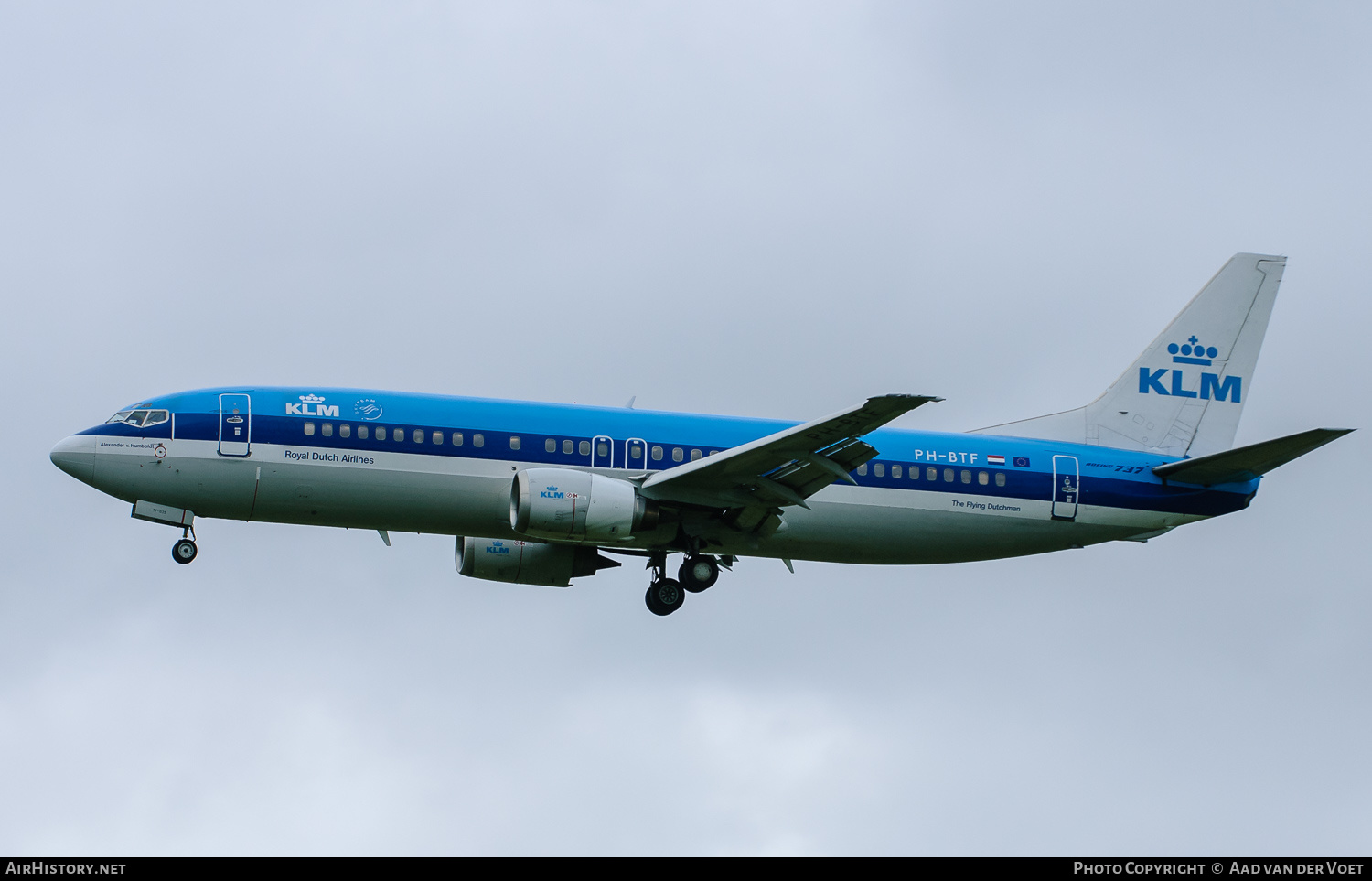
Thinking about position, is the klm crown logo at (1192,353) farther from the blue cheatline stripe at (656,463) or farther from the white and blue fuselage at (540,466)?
the blue cheatline stripe at (656,463)

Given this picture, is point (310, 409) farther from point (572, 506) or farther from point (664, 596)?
point (664, 596)

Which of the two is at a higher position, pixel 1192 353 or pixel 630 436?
pixel 1192 353

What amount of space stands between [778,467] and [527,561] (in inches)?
347

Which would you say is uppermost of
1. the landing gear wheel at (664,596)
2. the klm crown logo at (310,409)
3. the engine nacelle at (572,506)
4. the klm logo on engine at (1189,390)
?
the klm logo on engine at (1189,390)

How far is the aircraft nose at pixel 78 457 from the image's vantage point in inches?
1383

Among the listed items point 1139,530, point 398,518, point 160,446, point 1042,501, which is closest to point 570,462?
point 398,518

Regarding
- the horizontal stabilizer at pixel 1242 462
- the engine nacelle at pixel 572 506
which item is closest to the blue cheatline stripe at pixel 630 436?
the horizontal stabilizer at pixel 1242 462

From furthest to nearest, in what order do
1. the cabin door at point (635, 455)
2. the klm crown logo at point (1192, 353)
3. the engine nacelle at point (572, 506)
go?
the klm crown logo at point (1192, 353) < the cabin door at point (635, 455) < the engine nacelle at point (572, 506)

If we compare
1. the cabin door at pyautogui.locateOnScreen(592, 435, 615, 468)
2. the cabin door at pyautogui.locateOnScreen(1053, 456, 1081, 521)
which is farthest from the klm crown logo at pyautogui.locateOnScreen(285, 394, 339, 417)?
the cabin door at pyautogui.locateOnScreen(1053, 456, 1081, 521)

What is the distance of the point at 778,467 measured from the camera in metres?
35.5

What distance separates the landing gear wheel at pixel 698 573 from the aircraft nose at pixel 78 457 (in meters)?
14.2

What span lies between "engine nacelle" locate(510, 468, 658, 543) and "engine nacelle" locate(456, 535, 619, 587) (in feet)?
17.7

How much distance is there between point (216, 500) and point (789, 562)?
14.4m

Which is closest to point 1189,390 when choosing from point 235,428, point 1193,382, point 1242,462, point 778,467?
point 1193,382
